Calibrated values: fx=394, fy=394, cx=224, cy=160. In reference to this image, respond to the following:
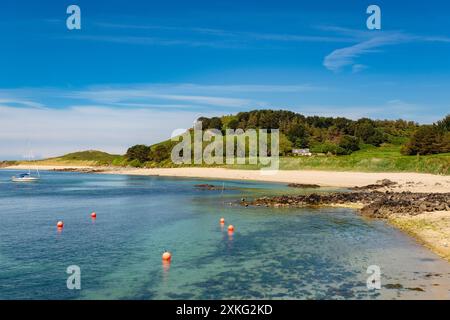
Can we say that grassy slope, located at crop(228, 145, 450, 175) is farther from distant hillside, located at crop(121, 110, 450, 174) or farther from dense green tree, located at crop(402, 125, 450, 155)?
dense green tree, located at crop(402, 125, 450, 155)

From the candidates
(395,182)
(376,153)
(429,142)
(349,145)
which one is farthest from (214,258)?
(349,145)

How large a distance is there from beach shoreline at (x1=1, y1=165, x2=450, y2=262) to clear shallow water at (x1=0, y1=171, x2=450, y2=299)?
1.47 meters

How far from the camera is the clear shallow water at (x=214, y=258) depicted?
1873cm

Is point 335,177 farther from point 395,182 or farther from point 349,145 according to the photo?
point 349,145

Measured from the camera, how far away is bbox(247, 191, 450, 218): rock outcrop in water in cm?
4016

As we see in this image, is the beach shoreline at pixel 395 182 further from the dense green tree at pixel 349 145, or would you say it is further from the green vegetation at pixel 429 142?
the dense green tree at pixel 349 145

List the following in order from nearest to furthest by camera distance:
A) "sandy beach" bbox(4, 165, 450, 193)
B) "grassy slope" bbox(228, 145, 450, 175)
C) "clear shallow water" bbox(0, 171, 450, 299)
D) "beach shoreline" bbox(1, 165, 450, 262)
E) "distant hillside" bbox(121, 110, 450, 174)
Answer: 1. "clear shallow water" bbox(0, 171, 450, 299)
2. "beach shoreline" bbox(1, 165, 450, 262)
3. "sandy beach" bbox(4, 165, 450, 193)
4. "grassy slope" bbox(228, 145, 450, 175)
5. "distant hillside" bbox(121, 110, 450, 174)

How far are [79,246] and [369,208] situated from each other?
30.3 m

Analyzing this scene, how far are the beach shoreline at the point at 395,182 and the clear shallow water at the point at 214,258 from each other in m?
1.47

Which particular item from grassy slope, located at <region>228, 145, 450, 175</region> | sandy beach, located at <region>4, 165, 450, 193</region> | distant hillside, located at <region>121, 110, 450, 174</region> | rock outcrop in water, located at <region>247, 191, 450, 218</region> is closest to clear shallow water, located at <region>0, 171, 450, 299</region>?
rock outcrop in water, located at <region>247, 191, 450, 218</region>

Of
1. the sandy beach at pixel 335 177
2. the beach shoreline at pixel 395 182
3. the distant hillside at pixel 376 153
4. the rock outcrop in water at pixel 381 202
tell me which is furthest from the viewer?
the distant hillside at pixel 376 153

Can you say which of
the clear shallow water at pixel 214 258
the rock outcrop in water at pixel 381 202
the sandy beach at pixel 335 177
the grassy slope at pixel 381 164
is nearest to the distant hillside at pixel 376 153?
the grassy slope at pixel 381 164

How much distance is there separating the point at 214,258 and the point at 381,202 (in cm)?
2762
